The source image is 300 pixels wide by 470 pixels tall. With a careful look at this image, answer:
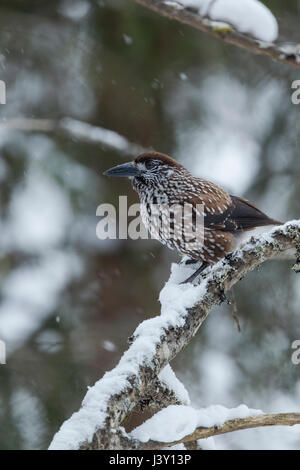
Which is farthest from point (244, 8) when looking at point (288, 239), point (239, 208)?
point (239, 208)

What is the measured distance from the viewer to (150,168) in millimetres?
4359

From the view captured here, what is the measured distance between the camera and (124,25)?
18.8ft

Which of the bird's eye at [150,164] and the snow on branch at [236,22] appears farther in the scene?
the bird's eye at [150,164]

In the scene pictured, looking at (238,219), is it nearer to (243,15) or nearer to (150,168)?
(150,168)

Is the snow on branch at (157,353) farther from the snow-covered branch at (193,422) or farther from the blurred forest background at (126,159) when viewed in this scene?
the blurred forest background at (126,159)

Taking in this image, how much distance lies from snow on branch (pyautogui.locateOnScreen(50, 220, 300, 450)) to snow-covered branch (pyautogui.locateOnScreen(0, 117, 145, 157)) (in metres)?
1.91

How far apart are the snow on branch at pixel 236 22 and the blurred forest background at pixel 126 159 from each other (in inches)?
130

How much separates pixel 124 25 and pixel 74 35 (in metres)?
0.53

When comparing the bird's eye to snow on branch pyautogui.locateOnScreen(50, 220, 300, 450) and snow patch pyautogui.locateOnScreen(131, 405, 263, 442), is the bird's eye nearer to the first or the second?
snow on branch pyautogui.locateOnScreen(50, 220, 300, 450)

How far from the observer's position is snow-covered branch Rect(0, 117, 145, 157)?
15.8ft

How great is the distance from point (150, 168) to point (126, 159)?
136cm

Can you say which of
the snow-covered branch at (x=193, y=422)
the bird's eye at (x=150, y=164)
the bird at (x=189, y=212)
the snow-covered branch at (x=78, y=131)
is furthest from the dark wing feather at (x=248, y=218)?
the snow-covered branch at (x=193, y=422)

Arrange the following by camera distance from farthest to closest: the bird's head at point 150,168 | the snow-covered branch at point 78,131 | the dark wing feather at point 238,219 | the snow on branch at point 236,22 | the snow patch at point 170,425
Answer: the snow-covered branch at point 78,131
the bird's head at point 150,168
the dark wing feather at point 238,219
the snow on branch at point 236,22
the snow patch at point 170,425

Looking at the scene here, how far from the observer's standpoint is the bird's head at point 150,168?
4.32 metres
